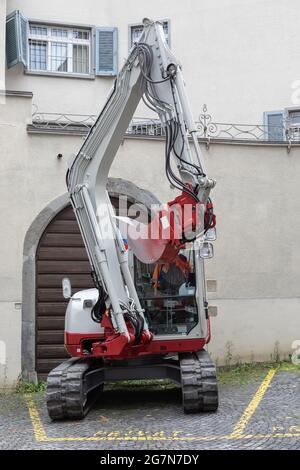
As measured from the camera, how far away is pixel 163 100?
707cm

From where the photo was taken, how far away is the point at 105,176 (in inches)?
304

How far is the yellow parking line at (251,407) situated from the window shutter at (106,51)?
26.2 feet

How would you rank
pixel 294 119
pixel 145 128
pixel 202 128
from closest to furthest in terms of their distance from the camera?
pixel 202 128 < pixel 145 128 < pixel 294 119

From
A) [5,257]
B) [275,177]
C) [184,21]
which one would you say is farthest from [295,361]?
[184,21]

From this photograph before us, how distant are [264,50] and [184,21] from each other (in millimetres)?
1990

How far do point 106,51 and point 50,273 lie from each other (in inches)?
249

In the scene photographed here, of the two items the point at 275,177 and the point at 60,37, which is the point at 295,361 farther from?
the point at 60,37

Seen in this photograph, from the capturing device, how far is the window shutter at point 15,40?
13398mm

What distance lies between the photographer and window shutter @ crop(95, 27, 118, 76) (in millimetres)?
14344

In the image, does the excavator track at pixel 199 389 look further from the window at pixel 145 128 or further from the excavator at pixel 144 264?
the window at pixel 145 128

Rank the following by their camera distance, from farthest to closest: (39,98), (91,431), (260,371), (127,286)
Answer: (39,98)
(260,371)
(127,286)
(91,431)

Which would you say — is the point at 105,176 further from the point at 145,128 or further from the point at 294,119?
the point at 294,119

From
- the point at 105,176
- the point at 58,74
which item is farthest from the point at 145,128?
the point at 105,176

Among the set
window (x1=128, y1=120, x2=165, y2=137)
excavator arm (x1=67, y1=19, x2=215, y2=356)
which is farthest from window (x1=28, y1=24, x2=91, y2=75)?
excavator arm (x1=67, y1=19, x2=215, y2=356)
